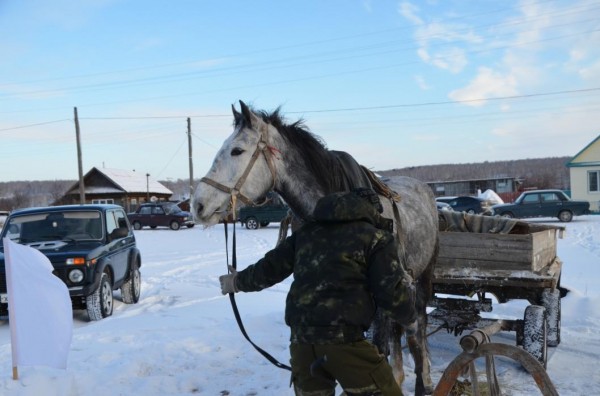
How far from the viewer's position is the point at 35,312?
15.6 feet

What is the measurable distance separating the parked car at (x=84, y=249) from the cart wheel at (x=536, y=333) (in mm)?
6059

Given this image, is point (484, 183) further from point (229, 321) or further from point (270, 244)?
point (229, 321)

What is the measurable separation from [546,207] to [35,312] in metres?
26.5

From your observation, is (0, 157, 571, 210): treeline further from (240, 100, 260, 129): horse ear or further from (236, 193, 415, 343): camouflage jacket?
(236, 193, 415, 343): camouflage jacket

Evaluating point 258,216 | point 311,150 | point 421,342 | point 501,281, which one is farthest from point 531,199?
point 311,150

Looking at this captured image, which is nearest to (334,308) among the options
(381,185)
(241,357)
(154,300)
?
(381,185)

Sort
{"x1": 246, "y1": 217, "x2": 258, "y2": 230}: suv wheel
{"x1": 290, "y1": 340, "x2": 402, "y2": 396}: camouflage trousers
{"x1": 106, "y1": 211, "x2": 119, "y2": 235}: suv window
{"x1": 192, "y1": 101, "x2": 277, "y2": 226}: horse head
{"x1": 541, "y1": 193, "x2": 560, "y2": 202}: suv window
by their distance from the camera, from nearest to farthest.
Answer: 1. {"x1": 290, "y1": 340, "x2": 402, "y2": 396}: camouflage trousers
2. {"x1": 192, "y1": 101, "x2": 277, "y2": 226}: horse head
3. {"x1": 106, "y1": 211, "x2": 119, "y2": 235}: suv window
4. {"x1": 541, "y1": 193, "x2": 560, "y2": 202}: suv window
5. {"x1": 246, "y1": 217, "x2": 258, "y2": 230}: suv wheel

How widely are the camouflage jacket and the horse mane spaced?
1.00 meters

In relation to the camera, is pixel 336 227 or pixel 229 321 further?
pixel 229 321

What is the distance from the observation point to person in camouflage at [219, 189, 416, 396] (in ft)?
8.53

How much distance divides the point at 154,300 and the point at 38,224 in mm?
2450

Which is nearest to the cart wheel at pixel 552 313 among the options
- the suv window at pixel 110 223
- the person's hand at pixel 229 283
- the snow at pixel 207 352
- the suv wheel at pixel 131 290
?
the snow at pixel 207 352

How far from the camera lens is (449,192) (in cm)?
6531

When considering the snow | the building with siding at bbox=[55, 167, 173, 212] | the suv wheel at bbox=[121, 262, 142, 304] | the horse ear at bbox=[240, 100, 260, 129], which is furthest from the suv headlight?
the building with siding at bbox=[55, 167, 173, 212]
